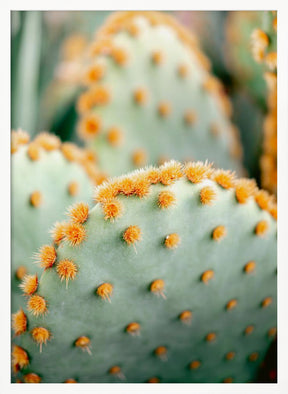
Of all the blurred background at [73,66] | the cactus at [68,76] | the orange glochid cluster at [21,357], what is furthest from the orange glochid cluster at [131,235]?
the cactus at [68,76]

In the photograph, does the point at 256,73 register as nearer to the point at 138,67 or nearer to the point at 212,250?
the point at 138,67

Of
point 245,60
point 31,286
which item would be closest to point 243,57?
point 245,60

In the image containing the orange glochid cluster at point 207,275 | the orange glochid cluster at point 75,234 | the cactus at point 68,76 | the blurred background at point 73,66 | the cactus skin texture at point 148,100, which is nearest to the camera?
Result: the orange glochid cluster at point 75,234

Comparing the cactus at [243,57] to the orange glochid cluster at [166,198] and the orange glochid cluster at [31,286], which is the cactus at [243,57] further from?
the orange glochid cluster at [31,286]

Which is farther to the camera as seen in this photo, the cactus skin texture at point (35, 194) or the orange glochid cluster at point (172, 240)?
the cactus skin texture at point (35, 194)

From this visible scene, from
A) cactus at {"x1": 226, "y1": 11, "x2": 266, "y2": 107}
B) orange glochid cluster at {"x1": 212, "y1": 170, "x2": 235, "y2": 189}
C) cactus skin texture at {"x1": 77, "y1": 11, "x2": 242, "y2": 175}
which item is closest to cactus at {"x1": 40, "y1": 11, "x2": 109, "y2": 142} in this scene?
cactus skin texture at {"x1": 77, "y1": 11, "x2": 242, "y2": 175}
